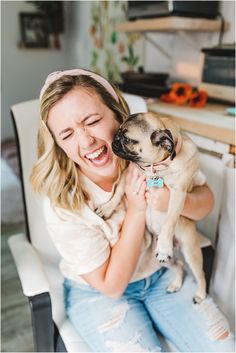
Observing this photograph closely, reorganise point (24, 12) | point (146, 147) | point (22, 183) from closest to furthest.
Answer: point (146, 147), point (22, 183), point (24, 12)

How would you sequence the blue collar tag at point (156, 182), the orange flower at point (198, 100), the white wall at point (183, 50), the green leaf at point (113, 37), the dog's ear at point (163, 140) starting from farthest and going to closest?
1. the green leaf at point (113, 37)
2. the white wall at point (183, 50)
3. the orange flower at point (198, 100)
4. the blue collar tag at point (156, 182)
5. the dog's ear at point (163, 140)

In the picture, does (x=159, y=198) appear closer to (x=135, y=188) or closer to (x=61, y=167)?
(x=135, y=188)

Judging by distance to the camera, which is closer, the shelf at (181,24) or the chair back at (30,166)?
the chair back at (30,166)

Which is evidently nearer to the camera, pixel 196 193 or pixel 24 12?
pixel 196 193

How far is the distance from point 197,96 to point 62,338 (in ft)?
3.62

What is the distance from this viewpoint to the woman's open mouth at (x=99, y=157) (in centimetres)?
72

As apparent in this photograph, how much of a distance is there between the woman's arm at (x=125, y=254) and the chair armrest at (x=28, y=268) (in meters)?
0.11

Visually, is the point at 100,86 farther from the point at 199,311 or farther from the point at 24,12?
the point at 24,12

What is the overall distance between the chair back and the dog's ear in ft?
1.71

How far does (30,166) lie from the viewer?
42.0 inches

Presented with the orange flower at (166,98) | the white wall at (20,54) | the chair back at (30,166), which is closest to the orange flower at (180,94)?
the orange flower at (166,98)

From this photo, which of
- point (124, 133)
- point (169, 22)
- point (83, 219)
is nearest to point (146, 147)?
point (124, 133)

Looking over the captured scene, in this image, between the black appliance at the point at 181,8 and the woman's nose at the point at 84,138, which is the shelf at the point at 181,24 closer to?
the black appliance at the point at 181,8

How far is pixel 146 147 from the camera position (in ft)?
2.18
